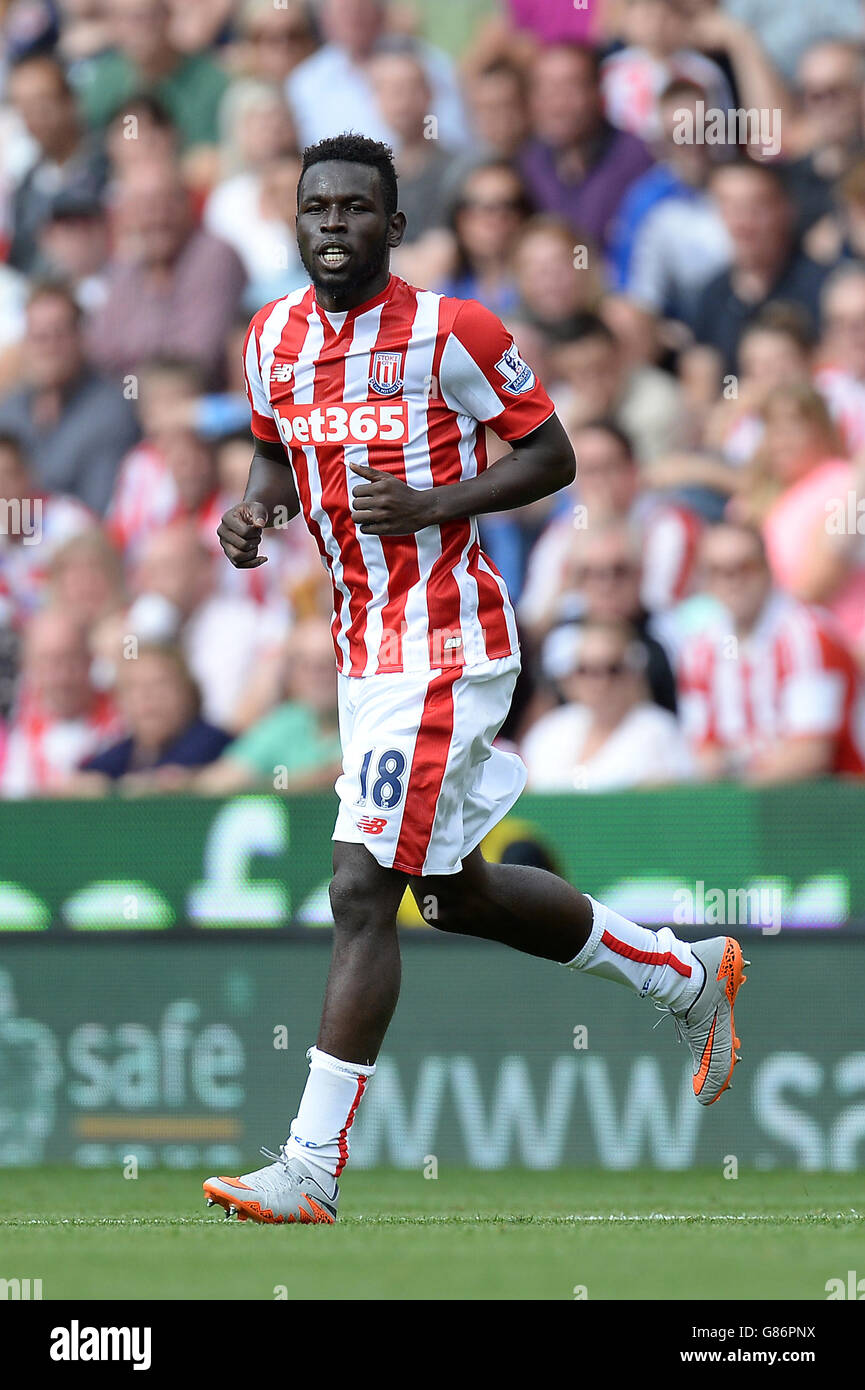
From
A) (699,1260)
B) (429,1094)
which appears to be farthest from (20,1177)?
(699,1260)

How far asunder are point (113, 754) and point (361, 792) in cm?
453

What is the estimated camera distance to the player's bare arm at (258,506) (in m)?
5.02

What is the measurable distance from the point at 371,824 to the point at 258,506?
85 centimetres

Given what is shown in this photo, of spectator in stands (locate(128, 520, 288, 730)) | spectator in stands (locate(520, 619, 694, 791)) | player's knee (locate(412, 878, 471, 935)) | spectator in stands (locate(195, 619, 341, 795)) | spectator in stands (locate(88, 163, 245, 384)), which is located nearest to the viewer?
player's knee (locate(412, 878, 471, 935))

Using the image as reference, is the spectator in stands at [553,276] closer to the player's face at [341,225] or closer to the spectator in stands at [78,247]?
the spectator in stands at [78,247]

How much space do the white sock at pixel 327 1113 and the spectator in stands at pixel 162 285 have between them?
6347 mm

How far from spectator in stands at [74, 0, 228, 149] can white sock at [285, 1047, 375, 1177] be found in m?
7.52

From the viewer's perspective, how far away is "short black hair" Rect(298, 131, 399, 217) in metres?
4.92

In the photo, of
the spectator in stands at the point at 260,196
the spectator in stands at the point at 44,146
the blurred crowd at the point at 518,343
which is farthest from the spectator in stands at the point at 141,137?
the spectator in stands at the point at 260,196

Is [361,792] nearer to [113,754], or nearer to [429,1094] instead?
[429,1094]

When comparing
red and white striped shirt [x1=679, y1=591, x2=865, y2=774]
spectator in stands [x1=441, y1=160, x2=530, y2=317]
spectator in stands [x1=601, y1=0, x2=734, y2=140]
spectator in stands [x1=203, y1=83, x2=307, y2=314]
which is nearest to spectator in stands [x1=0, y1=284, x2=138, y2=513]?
spectator in stands [x1=203, y1=83, x2=307, y2=314]

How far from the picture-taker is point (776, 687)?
340 inches

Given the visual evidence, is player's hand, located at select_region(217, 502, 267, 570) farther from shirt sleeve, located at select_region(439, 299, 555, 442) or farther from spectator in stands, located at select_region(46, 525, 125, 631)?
spectator in stands, located at select_region(46, 525, 125, 631)

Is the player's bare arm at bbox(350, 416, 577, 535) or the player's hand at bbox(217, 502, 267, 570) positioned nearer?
the player's bare arm at bbox(350, 416, 577, 535)
